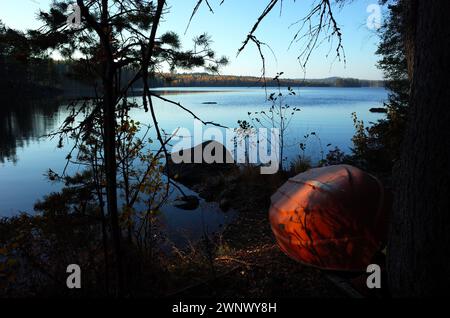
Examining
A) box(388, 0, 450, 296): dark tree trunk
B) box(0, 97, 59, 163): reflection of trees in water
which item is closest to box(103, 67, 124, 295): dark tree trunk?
box(388, 0, 450, 296): dark tree trunk

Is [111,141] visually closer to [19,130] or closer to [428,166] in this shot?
[428,166]

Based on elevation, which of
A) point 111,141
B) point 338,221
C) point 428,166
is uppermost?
point 111,141

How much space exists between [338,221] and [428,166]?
1924mm

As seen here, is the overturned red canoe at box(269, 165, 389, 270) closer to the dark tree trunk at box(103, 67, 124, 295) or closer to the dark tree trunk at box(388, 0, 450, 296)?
the dark tree trunk at box(388, 0, 450, 296)

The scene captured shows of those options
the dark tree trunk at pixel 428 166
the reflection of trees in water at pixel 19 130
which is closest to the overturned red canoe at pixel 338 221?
the dark tree trunk at pixel 428 166

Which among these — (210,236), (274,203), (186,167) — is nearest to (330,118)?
(186,167)

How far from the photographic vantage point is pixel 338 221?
4.55 metres

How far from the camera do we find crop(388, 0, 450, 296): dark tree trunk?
8.98ft

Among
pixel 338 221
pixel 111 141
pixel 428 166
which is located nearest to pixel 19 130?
pixel 111 141

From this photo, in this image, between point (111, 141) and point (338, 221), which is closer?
point (111, 141)

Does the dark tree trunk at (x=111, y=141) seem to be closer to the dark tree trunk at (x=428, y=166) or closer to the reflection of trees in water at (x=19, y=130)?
the dark tree trunk at (x=428, y=166)

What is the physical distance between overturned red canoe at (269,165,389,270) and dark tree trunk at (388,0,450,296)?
55.2 inches

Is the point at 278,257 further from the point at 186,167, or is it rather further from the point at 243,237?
the point at 186,167
